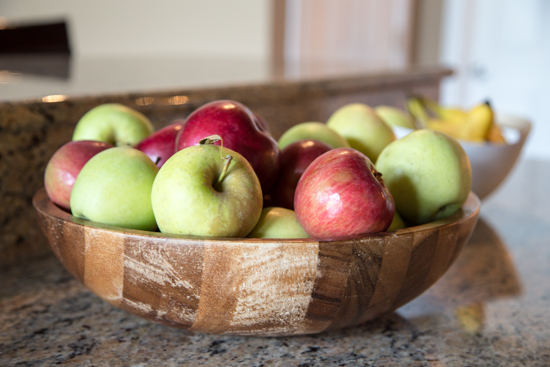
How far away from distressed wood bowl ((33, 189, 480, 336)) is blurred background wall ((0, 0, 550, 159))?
10.5ft

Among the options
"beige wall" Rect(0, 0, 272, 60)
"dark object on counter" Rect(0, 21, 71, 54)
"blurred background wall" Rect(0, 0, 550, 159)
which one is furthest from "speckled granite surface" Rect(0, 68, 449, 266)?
"blurred background wall" Rect(0, 0, 550, 159)

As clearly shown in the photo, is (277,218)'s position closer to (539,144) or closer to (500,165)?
(500,165)

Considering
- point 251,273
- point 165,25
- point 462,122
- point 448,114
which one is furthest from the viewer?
point 165,25

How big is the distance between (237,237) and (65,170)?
240 millimetres

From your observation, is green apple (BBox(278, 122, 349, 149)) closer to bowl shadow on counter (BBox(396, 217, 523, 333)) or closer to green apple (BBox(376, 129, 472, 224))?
green apple (BBox(376, 129, 472, 224))

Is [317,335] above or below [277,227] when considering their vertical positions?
below

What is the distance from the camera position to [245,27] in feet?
12.0

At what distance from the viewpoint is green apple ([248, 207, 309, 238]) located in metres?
0.52

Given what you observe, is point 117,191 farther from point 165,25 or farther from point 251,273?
point 165,25

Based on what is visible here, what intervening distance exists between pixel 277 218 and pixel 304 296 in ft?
0.36

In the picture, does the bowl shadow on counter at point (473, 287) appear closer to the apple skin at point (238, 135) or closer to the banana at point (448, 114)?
the apple skin at point (238, 135)

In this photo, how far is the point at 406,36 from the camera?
3814mm

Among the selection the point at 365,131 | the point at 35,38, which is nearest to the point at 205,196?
the point at 365,131

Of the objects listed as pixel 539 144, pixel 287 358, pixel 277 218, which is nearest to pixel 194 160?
pixel 277 218
